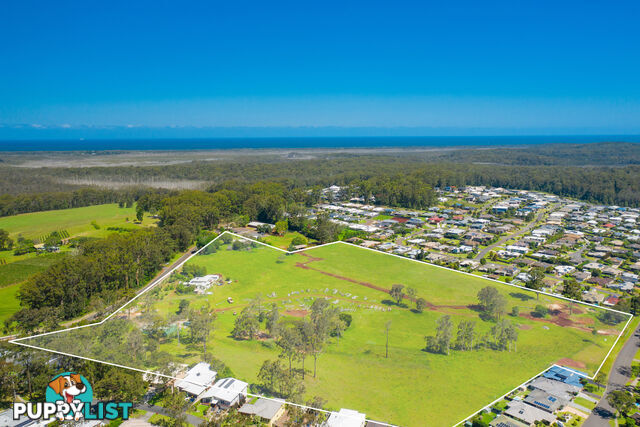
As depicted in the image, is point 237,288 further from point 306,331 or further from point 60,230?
point 60,230

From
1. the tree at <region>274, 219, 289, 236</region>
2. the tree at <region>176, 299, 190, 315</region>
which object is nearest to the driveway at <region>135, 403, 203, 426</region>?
the tree at <region>176, 299, 190, 315</region>

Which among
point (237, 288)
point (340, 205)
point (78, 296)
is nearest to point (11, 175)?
point (340, 205)

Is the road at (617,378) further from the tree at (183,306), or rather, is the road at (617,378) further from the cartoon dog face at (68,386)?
the cartoon dog face at (68,386)

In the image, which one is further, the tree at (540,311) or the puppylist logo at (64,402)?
the puppylist logo at (64,402)

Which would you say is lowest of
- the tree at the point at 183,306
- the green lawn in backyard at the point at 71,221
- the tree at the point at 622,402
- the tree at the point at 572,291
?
the tree at the point at 622,402

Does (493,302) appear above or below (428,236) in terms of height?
above

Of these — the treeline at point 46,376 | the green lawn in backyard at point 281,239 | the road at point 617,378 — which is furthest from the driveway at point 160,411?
the green lawn in backyard at point 281,239

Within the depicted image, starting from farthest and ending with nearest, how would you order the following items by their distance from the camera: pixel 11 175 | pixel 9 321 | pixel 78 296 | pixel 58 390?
pixel 11 175
pixel 78 296
pixel 9 321
pixel 58 390
